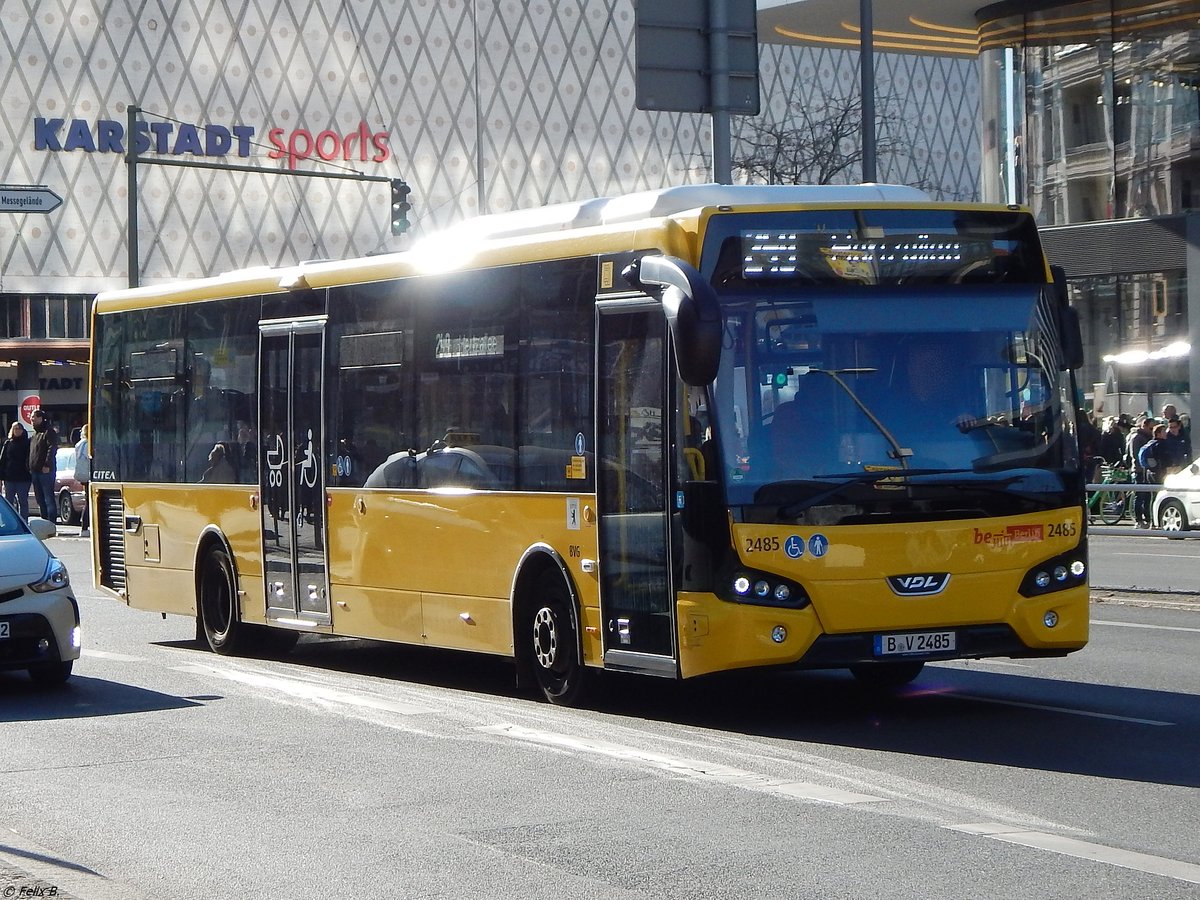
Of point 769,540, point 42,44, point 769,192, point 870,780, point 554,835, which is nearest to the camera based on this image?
point 554,835

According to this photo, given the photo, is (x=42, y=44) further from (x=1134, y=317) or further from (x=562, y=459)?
(x=562, y=459)

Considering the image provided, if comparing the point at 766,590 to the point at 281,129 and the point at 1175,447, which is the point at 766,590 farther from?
the point at 281,129

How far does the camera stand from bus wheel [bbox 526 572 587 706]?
11.7 metres

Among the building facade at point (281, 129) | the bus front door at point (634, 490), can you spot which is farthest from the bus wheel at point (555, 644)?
the building facade at point (281, 129)

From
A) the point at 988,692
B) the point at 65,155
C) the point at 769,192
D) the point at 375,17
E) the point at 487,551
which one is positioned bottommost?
the point at 988,692

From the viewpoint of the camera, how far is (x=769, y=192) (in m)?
11.7

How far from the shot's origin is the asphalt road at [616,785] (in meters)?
6.92

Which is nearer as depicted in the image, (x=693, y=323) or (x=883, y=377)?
(x=693, y=323)

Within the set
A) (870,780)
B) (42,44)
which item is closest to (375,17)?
(42,44)

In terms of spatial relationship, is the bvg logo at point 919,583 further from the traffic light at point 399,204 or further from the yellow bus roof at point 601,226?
the traffic light at point 399,204

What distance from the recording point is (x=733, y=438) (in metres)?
10.4

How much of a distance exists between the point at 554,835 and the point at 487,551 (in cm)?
485

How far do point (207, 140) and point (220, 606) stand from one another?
56.6m

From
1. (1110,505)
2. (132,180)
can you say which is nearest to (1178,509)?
(1110,505)
